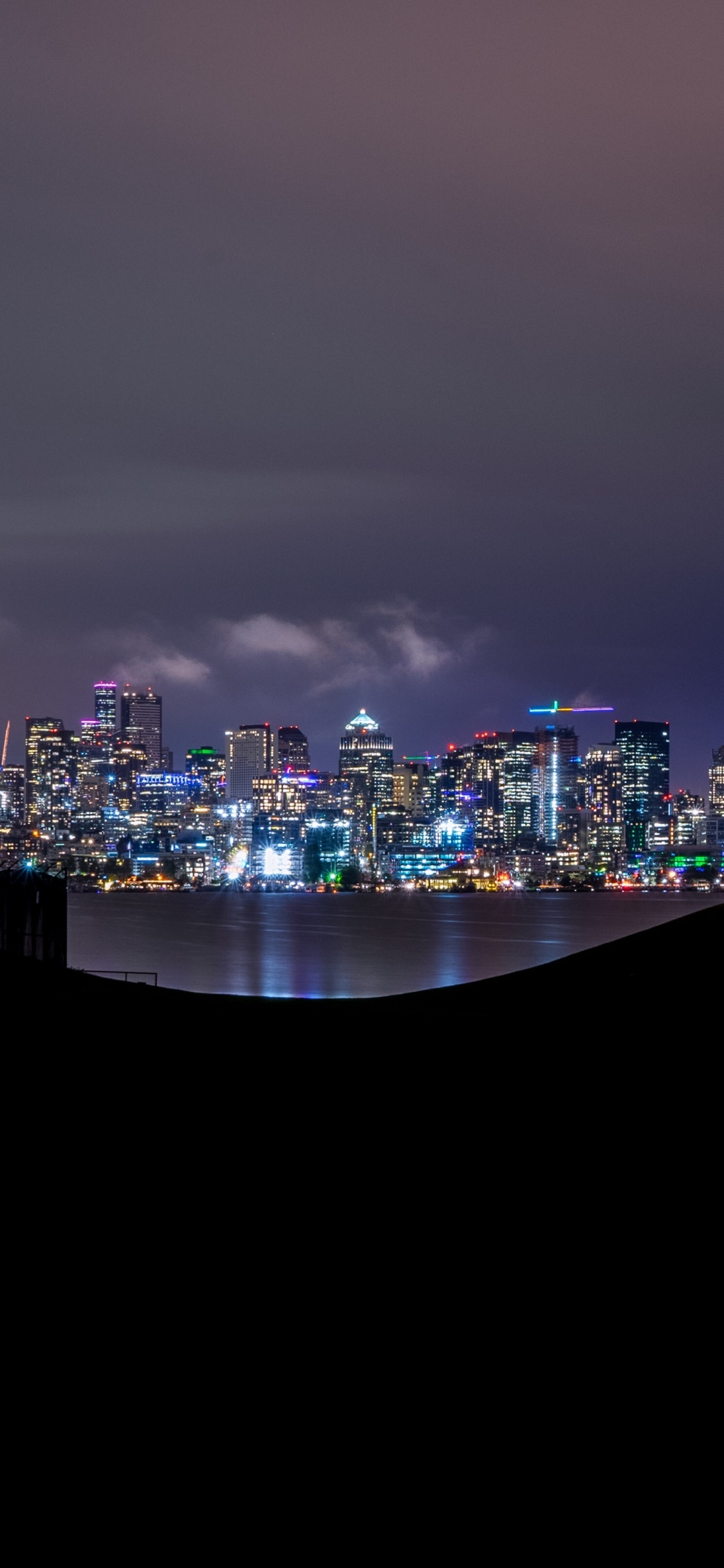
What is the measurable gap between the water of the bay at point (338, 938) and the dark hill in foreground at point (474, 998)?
2159 cm

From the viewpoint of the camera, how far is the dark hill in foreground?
32.2 feet

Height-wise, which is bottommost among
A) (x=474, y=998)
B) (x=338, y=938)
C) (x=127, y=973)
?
(x=338, y=938)

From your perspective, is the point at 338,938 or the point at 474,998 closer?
the point at 474,998

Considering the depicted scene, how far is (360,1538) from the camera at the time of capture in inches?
136

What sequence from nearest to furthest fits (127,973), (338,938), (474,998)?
(474,998) → (127,973) → (338,938)

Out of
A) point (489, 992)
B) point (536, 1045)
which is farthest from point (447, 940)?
point (536, 1045)

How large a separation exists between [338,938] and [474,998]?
250 feet

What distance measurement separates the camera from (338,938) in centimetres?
8931

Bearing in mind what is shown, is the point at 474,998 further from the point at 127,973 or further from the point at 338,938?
the point at 338,938

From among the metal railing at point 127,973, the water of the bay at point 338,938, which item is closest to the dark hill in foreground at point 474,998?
the metal railing at point 127,973

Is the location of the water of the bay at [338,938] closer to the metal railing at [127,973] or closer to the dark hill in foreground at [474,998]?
the metal railing at [127,973]

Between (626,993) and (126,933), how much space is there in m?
82.8

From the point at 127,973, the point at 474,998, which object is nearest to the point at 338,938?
the point at 127,973

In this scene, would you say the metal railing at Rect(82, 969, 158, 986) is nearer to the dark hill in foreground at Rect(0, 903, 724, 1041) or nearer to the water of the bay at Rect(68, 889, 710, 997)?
the water of the bay at Rect(68, 889, 710, 997)
